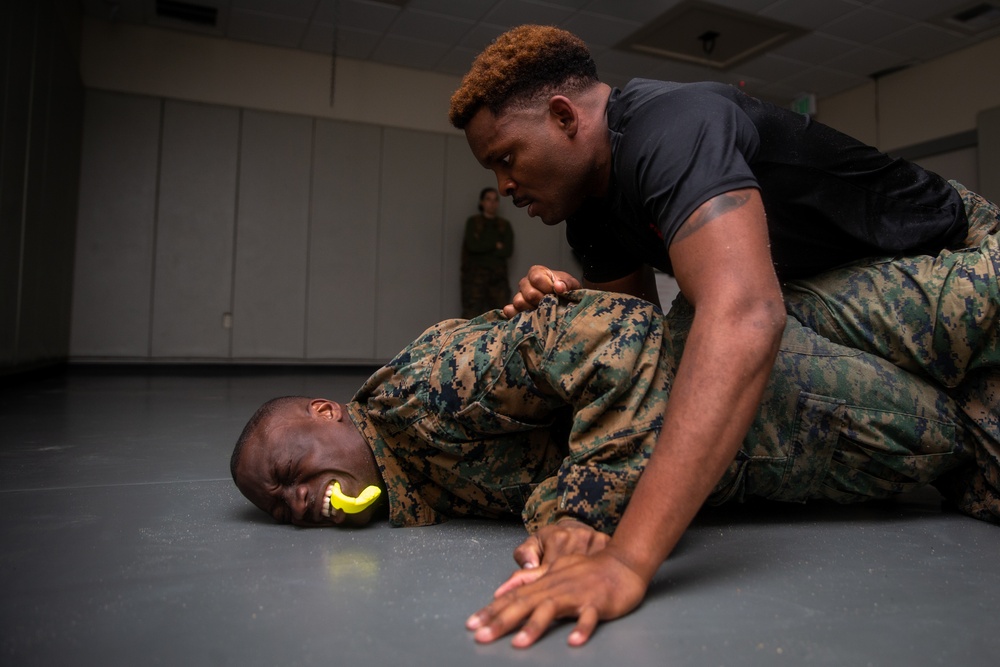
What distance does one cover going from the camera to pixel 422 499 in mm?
1424

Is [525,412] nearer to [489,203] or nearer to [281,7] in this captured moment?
[281,7]

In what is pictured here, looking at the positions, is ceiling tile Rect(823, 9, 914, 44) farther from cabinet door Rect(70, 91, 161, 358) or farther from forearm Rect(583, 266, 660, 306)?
cabinet door Rect(70, 91, 161, 358)

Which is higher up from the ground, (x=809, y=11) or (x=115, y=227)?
(x=809, y=11)

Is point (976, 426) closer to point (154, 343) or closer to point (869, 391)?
point (869, 391)

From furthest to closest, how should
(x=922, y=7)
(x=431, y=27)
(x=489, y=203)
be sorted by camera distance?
(x=489, y=203)
(x=431, y=27)
(x=922, y=7)

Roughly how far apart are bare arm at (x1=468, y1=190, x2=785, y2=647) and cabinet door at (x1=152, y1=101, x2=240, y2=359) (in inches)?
259

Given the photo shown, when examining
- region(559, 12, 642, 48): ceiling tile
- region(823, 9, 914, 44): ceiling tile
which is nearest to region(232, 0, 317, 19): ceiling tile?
region(559, 12, 642, 48): ceiling tile

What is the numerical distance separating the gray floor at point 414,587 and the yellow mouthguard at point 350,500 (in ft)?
0.15

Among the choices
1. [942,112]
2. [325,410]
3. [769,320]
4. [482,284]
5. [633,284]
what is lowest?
[325,410]

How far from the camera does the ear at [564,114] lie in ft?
4.26

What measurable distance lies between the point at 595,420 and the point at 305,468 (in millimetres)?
561

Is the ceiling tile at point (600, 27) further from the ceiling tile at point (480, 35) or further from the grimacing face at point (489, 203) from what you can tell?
the grimacing face at point (489, 203)

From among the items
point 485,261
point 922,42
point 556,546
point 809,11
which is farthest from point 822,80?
point 556,546

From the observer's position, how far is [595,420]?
3.73 ft
